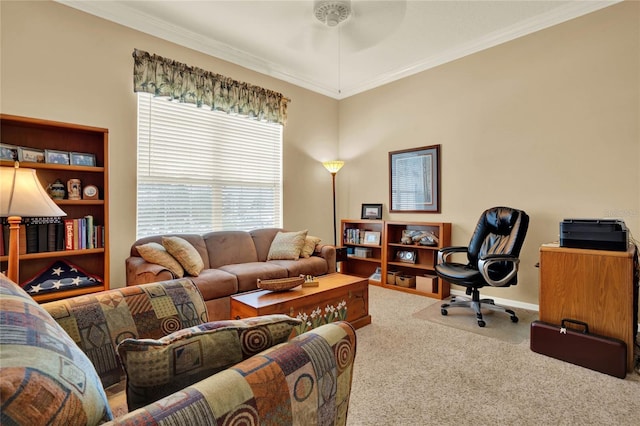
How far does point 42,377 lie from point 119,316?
0.91 m

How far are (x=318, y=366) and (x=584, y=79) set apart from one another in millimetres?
3733

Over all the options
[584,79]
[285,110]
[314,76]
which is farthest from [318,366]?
[314,76]

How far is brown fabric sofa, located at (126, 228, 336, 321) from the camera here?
108 inches

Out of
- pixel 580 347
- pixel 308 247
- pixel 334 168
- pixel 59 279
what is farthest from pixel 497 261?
pixel 59 279

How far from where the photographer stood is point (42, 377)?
0.54 m

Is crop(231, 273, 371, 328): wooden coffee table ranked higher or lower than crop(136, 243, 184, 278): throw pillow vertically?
lower

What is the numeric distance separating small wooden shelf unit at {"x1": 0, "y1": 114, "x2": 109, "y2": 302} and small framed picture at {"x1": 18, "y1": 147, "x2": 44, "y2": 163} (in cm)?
7

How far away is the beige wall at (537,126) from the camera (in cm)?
282

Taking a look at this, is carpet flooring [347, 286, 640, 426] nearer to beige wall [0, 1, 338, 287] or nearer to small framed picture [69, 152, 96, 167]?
beige wall [0, 1, 338, 287]

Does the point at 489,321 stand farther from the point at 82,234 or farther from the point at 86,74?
the point at 86,74

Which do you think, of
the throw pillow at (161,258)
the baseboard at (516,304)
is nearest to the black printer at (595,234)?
the baseboard at (516,304)

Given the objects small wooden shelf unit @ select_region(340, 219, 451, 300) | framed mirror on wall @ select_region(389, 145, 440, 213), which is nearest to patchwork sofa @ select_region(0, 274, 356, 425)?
small wooden shelf unit @ select_region(340, 219, 451, 300)

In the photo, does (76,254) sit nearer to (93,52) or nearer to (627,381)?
(93,52)

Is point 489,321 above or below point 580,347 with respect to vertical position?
below
